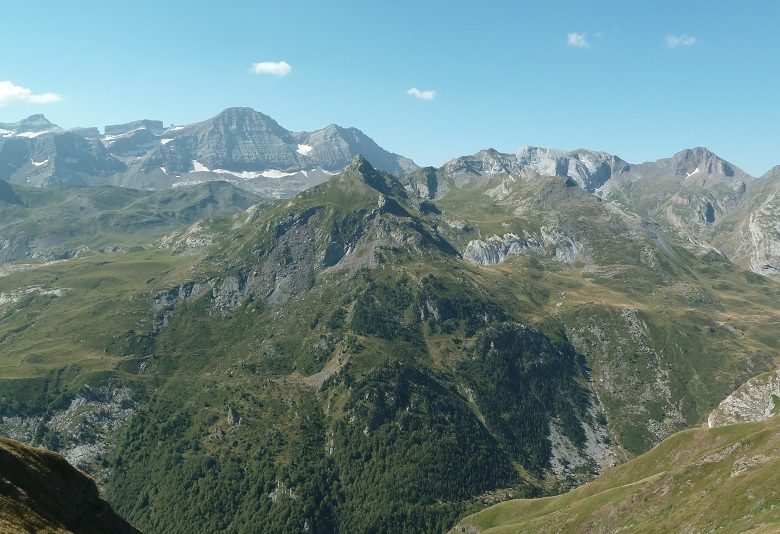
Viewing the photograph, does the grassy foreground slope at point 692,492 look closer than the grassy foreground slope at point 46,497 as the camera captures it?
No

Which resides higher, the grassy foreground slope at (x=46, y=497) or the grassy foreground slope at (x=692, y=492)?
the grassy foreground slope at (x=46, y=497)

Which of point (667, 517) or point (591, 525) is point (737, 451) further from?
point (591, 525)

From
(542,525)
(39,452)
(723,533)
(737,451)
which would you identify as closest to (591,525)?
(542,525)

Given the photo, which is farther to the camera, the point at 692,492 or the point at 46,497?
the point at 692,492

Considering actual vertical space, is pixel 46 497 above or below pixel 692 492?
above
